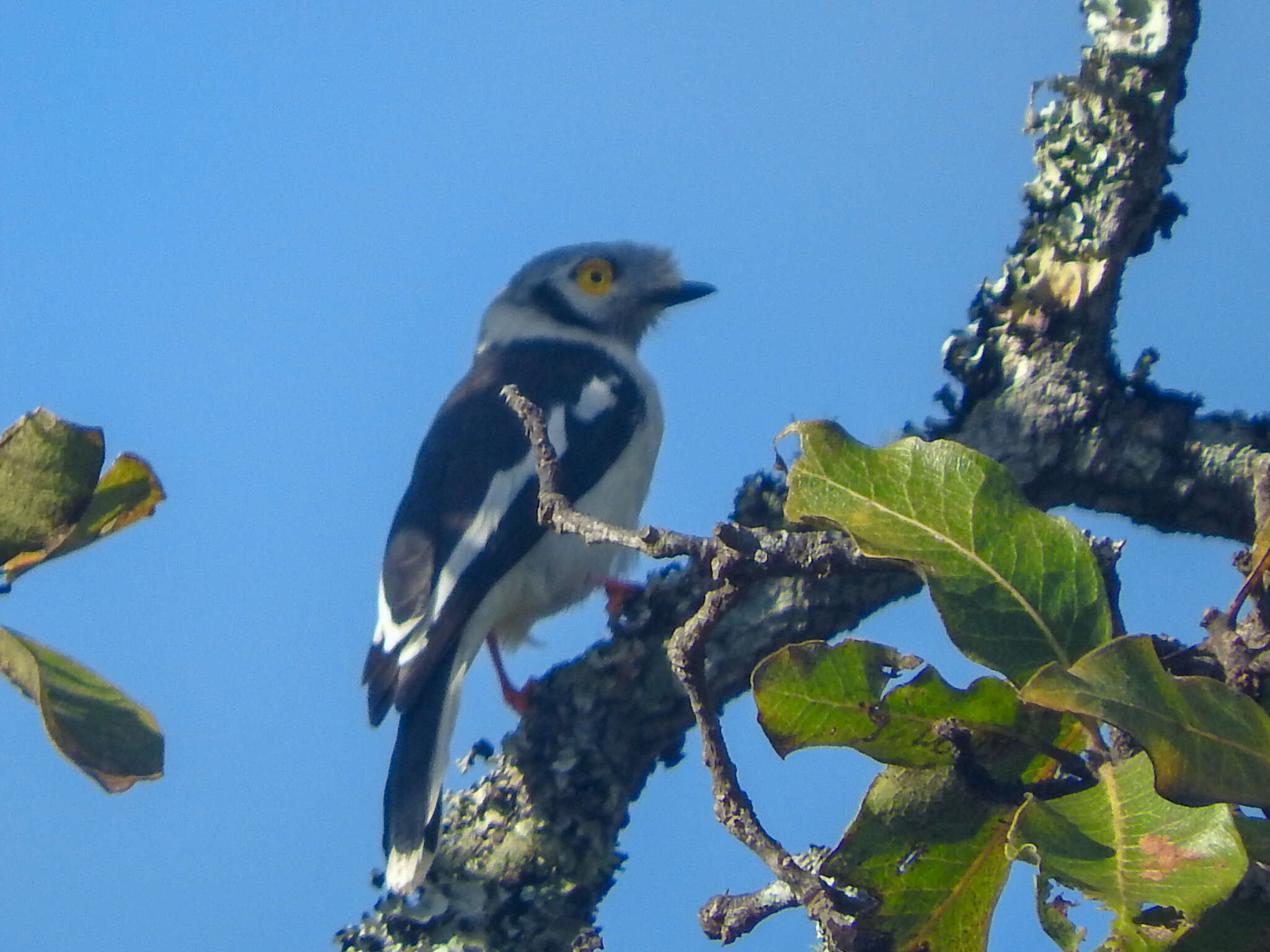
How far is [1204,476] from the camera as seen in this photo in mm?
2635

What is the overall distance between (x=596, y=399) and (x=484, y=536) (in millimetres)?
862

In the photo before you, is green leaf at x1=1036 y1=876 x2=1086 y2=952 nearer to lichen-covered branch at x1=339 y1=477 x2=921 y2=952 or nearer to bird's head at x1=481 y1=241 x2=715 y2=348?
lichen-covered branch at x1=339 y1=477 x2=921 y2=952

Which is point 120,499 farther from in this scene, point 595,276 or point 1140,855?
point 595,276

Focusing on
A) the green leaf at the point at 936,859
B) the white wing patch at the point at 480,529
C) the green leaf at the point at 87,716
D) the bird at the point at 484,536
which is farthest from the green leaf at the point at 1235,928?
the white wing patch at the point at 480,529

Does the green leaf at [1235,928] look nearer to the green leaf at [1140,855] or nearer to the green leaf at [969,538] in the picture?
the green leaf at [1140,855]

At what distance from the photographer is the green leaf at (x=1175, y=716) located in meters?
1.02

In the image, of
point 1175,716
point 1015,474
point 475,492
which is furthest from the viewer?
point 475,492

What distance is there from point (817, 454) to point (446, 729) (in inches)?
90.0

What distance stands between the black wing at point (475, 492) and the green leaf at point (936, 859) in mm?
2225

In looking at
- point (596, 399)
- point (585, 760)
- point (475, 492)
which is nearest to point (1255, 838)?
point (585, 760)

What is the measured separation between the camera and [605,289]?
584 centimetres

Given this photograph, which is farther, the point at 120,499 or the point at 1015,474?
the point at 1015,474

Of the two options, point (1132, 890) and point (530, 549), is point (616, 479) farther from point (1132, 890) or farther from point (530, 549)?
point (1132, 890)

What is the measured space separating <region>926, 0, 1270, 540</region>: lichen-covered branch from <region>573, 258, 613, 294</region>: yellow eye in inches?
124
